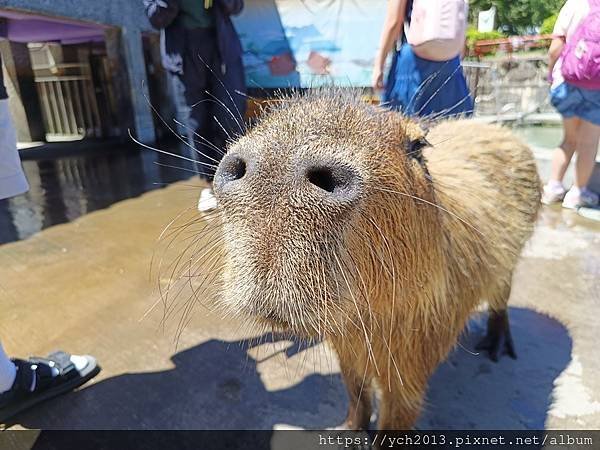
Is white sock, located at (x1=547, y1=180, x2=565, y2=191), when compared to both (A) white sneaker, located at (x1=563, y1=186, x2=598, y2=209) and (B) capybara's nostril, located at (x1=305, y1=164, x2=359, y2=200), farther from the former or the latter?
(B) capybara's nostril, located at (x1=305, y1=164, x2=359, y2=200)

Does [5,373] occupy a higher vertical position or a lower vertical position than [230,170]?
lower

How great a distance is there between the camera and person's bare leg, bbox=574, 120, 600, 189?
408cm

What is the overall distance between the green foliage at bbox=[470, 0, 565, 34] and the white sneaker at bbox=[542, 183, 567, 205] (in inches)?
1678

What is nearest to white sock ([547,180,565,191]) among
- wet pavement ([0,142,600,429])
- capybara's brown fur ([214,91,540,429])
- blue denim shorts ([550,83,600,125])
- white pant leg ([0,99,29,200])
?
wet pavement ([0,142,600,429])

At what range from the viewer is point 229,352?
250 cm

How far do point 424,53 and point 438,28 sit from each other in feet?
0.50

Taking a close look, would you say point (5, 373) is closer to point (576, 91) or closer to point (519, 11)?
point (576, 91)

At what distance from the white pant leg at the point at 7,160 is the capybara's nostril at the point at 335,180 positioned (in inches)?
61.6

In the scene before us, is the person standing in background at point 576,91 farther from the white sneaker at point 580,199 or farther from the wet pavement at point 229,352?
the wet pavement at point 229,352

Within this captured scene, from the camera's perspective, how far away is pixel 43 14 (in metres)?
6.60

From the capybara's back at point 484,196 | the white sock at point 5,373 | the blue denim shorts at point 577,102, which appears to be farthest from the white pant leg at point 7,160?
the blue denim shorts at point 577,102

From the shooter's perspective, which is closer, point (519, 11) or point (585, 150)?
point (585, 150)

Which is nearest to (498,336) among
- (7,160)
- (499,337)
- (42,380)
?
Result: (499,337)

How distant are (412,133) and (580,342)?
6.36ft
